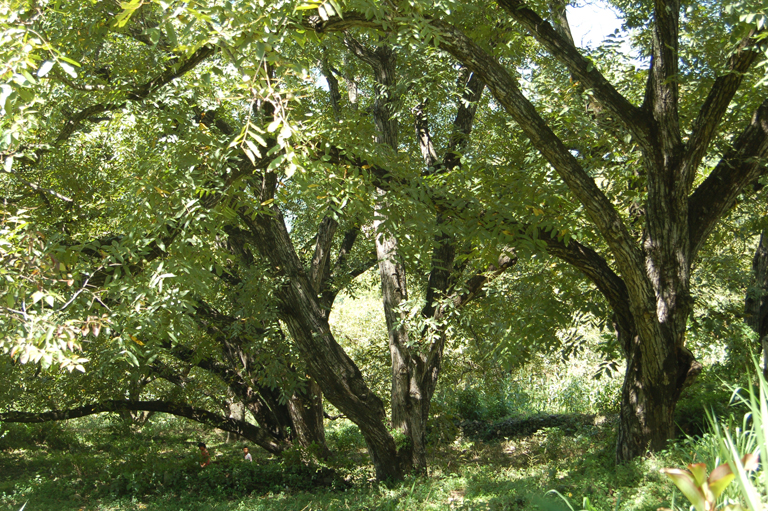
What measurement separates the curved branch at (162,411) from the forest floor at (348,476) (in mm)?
502

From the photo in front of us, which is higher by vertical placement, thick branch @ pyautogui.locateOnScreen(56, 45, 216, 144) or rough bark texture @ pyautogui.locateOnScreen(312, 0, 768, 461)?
thick branch @ pyautogui.locateOnScreen(56, 45, 216, 144)

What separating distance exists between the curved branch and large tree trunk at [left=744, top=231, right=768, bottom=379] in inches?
313

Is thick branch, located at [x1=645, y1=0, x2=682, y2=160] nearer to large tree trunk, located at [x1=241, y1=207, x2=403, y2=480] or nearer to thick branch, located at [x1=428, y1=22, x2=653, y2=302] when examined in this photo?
thick branch, located at [x1=428, y1=22, x2=653, y2=302]

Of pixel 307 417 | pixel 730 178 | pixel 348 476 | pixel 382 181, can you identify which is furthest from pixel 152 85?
pixel 307 417

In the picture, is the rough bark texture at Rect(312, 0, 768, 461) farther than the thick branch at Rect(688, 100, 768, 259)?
No

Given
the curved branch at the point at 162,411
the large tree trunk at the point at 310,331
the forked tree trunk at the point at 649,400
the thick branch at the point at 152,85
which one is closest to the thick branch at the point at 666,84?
the forked tree trunk at the point at 649,400

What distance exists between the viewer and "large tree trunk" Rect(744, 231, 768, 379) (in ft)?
27.3

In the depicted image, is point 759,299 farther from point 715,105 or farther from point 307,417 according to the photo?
point 307,417

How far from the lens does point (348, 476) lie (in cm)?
912

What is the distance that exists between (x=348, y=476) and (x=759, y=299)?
691 centimetres

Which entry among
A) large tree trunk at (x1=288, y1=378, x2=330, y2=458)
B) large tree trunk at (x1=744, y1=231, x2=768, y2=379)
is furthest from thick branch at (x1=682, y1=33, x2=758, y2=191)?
large tree trunk at (x1=288, y1=378, x2=330, y2=458)

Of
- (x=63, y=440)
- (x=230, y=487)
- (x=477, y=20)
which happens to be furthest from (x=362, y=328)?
(x=477, y=20)

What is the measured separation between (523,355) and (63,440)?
13.7m

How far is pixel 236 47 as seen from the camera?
2.80 metres
